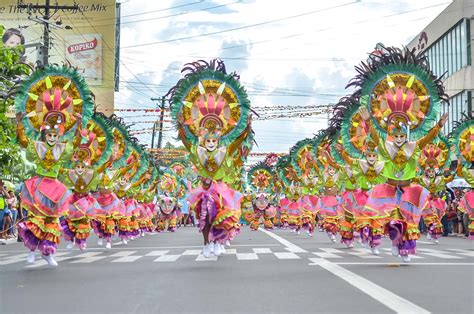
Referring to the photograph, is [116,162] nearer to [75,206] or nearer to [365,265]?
[75,206]

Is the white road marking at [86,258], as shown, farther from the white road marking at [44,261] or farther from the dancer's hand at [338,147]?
the dancer's hand at [338,147]

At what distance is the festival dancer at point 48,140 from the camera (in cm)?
1387

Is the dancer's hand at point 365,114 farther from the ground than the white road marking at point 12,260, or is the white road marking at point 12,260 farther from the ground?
the dancer's hand at point 365,114

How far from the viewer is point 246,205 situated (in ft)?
144

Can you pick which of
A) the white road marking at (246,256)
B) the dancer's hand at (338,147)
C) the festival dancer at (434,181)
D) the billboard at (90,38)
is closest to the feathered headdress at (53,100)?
the white road marking at (246,256)

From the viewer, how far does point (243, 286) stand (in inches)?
401

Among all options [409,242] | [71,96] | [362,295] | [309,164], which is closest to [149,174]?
[309,164]

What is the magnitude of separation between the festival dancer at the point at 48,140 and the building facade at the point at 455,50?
33.6 meters

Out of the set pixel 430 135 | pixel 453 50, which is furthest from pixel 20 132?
pixel 453 50

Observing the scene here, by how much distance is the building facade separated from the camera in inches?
1848

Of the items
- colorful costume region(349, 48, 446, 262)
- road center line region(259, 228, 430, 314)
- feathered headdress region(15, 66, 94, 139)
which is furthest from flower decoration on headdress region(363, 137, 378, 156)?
feathered headdress region(15, 66, 94, 139)

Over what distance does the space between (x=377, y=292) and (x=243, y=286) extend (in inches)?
71.8

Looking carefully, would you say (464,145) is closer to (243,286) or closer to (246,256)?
(246,256)

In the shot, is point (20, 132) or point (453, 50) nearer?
point (20, 132)
